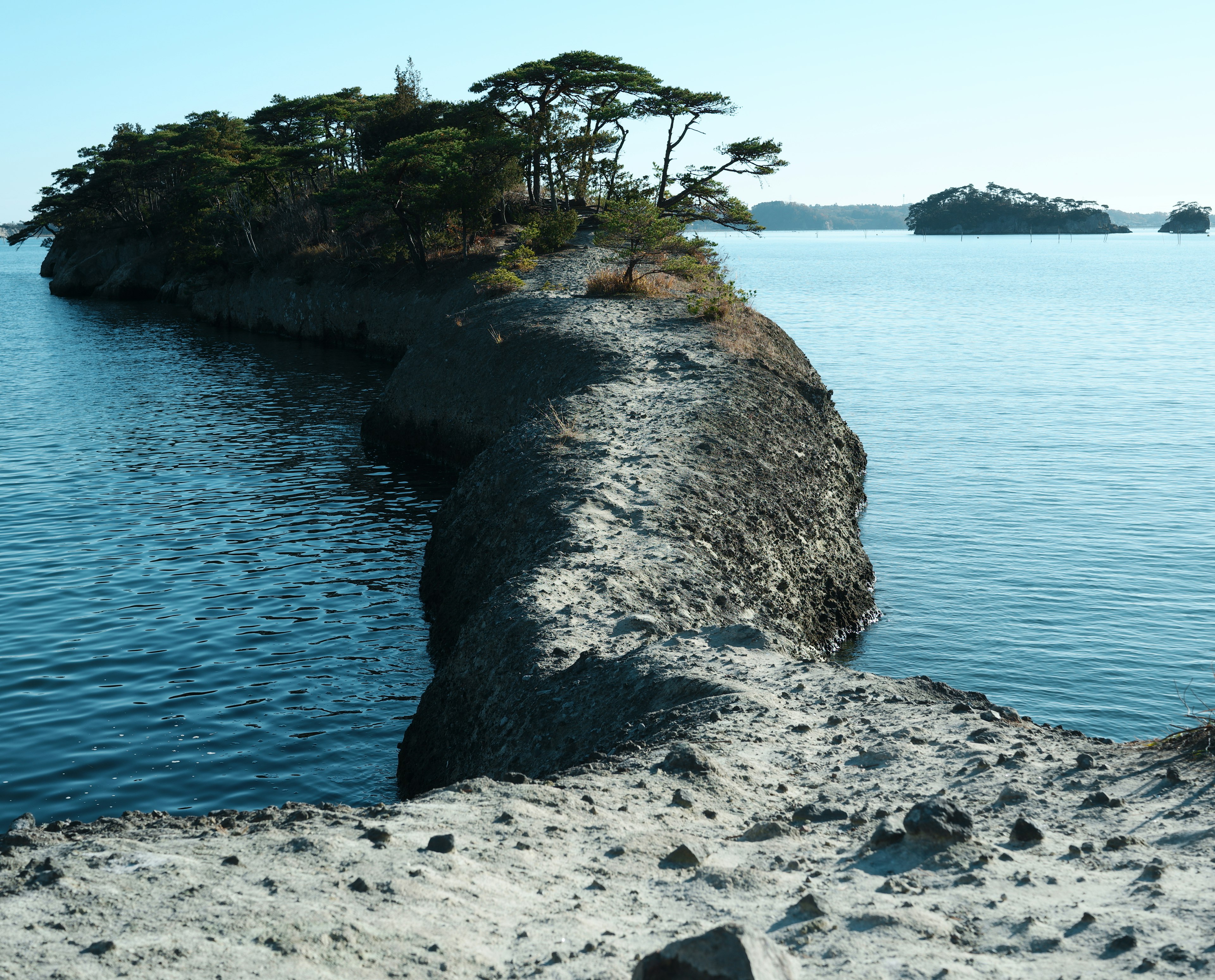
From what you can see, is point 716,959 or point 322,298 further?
point 322,298

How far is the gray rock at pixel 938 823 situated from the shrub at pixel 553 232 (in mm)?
45950

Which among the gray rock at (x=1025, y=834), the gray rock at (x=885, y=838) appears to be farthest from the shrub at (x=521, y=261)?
the gray rock at (x=1025, y=834)

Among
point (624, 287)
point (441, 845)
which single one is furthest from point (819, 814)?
point (624, 287)

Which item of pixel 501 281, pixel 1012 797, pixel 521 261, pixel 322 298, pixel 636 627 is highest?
pixel 521 261

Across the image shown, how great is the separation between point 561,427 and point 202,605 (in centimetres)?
908

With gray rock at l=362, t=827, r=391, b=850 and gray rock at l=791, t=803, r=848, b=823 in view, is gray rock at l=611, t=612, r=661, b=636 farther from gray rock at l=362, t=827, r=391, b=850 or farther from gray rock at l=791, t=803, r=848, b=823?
gray rock at l=362, t=827, r=391, b=850

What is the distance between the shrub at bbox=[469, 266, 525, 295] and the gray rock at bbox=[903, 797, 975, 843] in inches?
1446

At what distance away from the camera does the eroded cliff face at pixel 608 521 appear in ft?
45.7

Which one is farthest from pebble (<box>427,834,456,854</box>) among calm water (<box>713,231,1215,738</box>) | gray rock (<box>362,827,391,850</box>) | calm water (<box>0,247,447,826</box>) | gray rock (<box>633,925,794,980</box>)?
calm water (<box>713,231,1215,738</box>)

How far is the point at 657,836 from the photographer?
9.09m

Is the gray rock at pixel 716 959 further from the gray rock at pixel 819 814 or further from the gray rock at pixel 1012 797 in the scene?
the gray rock at pixel 1012 797

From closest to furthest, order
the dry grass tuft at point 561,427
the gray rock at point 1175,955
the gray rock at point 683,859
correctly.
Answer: the gray rock at point 1175,955
the gray rock at point 683,859
the dry grass tuft at point 561,427

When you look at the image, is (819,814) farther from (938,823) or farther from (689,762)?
(689,762)

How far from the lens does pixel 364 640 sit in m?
20.6
